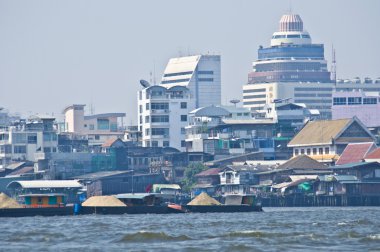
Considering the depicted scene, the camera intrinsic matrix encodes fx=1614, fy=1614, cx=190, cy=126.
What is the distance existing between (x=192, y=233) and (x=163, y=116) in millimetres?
106823

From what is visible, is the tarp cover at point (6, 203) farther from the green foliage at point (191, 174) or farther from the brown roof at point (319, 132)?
the brown roof at point (319, 132)

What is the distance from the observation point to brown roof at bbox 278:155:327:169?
504 feet

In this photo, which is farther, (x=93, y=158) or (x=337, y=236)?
(x=93, y=158)

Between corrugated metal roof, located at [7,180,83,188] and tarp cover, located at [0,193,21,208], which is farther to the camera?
corrugated metal roof, located at [7,180,83,188]

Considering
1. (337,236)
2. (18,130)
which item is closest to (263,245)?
(337,236)

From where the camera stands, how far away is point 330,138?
162500 millimetres

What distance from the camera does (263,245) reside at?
2945 inches

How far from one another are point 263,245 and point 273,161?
9173 centimetres

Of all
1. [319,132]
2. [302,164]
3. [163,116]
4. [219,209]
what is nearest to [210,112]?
[163,116]

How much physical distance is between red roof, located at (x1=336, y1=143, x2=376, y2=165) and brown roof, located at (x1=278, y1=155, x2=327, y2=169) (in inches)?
104

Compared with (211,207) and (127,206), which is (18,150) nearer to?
(211,207)

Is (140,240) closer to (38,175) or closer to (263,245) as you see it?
(263,245)

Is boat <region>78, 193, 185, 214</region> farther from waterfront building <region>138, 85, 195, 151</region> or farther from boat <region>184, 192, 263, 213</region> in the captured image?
waterfront building <region>138, 85, 195, 151</region>

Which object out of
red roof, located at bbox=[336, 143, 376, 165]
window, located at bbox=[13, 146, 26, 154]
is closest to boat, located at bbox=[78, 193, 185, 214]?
red roof, located at bbox=[336, 143, 376, 165]
